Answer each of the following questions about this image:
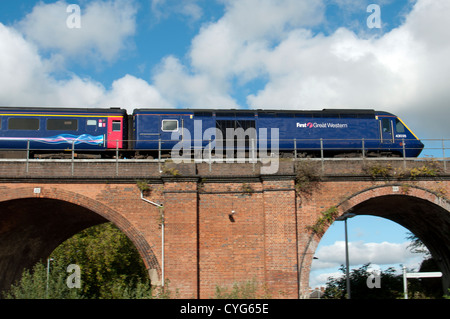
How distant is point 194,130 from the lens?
1000 inches

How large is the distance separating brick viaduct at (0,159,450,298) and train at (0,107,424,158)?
4519 millimetres

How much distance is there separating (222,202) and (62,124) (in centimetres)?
1056

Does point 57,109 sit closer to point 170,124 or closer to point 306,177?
point 170,124

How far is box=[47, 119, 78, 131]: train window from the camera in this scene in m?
24.8

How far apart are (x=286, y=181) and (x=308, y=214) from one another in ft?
5.03

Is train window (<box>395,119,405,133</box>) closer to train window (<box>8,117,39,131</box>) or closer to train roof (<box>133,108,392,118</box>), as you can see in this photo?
train roof (<box>133,108,392,118</box>)

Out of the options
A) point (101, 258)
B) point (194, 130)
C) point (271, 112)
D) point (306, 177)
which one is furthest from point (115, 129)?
point (101, 258)

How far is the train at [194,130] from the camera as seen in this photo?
24.6m

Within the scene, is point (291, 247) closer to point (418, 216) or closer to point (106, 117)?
point (418, 216)
